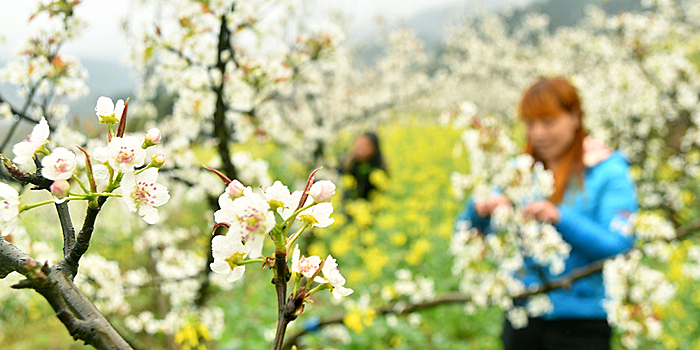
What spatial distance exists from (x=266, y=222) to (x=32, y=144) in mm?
357

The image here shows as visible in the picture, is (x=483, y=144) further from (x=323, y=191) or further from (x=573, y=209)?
(x=323, y=191)

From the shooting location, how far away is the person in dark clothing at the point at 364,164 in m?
7.14

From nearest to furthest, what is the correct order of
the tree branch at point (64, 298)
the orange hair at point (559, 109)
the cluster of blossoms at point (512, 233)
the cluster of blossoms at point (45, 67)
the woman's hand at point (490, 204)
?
the tree branch at point (64, 298) → the cluster of blossoms at point (45, 67) → the cluster of blossoms at point (512, 233) → the woman's hand at point (490, 204) → the orange hair at point (559, 109)

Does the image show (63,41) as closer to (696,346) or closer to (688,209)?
(696,346)

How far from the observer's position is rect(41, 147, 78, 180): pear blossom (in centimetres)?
54

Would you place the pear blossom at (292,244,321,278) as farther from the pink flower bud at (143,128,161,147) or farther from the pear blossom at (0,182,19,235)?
the pear blossom at (0,182,19,235)

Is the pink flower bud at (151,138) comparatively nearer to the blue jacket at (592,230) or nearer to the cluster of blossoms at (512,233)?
the cluster of blossoms at (512,233)

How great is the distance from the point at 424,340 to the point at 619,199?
7.15 feet

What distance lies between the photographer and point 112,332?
0.54m

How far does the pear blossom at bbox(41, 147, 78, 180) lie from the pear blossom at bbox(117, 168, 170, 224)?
0.21 ft

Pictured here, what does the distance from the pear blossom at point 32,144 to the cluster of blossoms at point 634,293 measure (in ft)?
7.74

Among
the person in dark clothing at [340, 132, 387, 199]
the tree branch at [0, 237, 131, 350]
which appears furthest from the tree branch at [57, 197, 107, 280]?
the person in dark clothing at [340, 132, 387, 199]

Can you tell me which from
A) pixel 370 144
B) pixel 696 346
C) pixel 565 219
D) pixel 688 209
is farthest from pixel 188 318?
pixel 688 209

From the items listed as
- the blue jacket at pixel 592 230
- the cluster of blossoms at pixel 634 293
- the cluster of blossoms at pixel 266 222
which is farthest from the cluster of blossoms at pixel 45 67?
the cluster of blossoms at pixel 634 293
